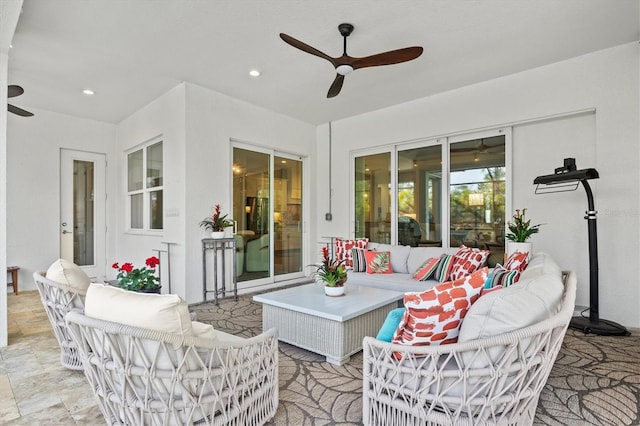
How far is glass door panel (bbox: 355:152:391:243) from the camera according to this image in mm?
5676

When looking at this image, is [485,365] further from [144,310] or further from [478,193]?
[478,193]

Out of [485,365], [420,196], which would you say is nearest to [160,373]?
[485,365]

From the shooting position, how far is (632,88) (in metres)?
3.54

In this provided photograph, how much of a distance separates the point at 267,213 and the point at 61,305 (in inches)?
139

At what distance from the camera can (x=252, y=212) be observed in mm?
5477

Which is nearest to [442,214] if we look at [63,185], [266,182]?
[266,182]

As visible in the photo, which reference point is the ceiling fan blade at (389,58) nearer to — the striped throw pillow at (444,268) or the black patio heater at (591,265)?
the black patio heater at (591,265)

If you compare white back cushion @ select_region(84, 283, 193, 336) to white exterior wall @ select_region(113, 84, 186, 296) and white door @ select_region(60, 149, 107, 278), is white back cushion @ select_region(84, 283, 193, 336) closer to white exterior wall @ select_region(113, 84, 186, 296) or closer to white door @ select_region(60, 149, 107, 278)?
white exterior wall @ select_region(113, 84, 186, 296)

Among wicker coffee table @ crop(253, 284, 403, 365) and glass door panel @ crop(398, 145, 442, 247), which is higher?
glass door panel @ crop(398, 145, 442, 247)

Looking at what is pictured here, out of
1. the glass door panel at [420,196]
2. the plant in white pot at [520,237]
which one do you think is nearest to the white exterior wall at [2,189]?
the glass door panel at [420,196]

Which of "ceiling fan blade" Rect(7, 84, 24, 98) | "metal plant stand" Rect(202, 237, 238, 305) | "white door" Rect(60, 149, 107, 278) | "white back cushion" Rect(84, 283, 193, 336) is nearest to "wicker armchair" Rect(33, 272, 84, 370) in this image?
"white back cushion" Rect(84, 283, 193, 336)

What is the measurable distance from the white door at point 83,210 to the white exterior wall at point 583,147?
5.78 meters

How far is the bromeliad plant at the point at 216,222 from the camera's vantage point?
A: 4652mm

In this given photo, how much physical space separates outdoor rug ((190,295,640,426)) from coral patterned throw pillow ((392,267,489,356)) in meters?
0.70
